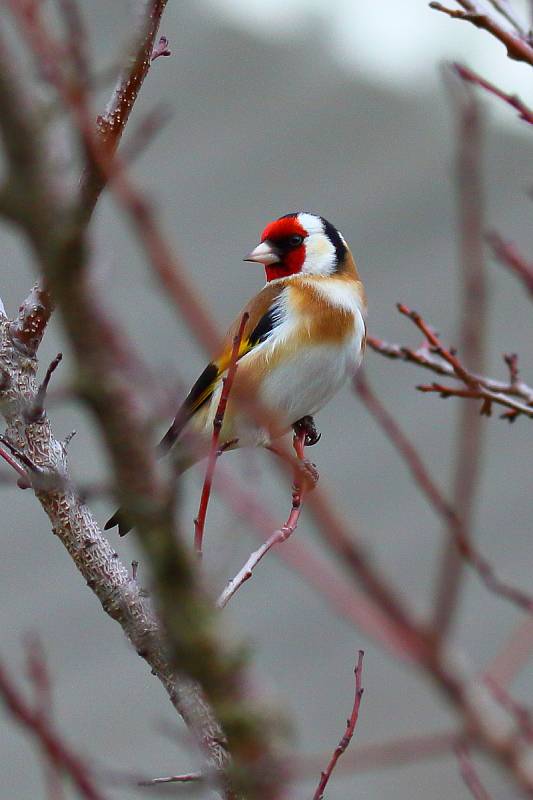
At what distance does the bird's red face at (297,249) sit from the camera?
3371 millimetres

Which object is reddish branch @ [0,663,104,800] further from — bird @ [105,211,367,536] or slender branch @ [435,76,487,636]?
bird @ [105,211,367,536]

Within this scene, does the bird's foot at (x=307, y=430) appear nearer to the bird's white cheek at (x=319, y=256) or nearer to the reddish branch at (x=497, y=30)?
the bird's white cheek at (x=319, y=256)

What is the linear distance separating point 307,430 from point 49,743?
203 cm

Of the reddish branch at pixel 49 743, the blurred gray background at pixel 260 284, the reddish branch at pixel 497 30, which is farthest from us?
the blurred gray background at pixel 260 284

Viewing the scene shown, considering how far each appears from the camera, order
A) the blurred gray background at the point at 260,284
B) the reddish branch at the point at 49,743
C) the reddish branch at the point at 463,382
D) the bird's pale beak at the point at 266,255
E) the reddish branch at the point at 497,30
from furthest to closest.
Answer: the blurred gray background at the point at 260,284
the bird's pale beak at the point at 266,255
the reddish branch at the point at 463,382
the reddish branch at the point at 497,30
the reddish branch at the point at 49,743

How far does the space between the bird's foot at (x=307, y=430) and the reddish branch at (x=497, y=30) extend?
128 cm

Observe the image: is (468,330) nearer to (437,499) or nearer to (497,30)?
(437,499)

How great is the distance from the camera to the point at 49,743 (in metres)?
0.95

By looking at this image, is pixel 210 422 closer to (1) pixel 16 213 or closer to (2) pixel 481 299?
(2) pixel 481 299

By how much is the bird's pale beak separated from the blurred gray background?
83 centimetres

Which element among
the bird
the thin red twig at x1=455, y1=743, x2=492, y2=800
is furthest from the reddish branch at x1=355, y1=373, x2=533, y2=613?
the bird

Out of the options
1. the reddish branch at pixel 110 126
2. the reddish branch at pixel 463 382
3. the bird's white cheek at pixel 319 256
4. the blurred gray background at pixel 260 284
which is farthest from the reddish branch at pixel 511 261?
the blurred gray background at pixel 260 284

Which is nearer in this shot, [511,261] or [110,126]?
[511,261]

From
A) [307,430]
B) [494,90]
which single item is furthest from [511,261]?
[307,430]
